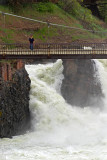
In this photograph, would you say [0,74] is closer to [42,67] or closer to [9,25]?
[42,67]

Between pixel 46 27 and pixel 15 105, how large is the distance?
17.8m

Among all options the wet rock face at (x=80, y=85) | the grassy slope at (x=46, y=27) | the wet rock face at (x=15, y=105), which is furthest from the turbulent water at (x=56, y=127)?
the grassy slope at (x=46, y=27)

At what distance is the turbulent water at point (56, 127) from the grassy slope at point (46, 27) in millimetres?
5672

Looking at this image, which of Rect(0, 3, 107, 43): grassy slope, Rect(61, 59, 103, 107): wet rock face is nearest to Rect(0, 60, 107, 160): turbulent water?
Rect(61, 59, 103, 107): wet rock face

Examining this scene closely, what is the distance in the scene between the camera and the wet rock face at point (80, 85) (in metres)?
32.8

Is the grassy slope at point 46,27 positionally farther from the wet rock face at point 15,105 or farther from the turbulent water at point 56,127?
the wet rock face at point 15,105

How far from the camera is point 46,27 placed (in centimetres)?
4297

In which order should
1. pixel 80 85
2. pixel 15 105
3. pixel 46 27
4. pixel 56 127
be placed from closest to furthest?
1. pixel 15 105
2. pixel 56 127
3. pixel 80 85
4. pixel 46 27

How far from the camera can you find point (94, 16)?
182ft

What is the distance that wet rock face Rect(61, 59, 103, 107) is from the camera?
3281 centimetres

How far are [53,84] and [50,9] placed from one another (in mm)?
17068

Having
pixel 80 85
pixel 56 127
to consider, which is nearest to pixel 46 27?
pixel 80 85

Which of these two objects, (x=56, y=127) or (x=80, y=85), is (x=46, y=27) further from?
(x=56, y=127)

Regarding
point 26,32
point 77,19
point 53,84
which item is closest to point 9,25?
point 26,32
